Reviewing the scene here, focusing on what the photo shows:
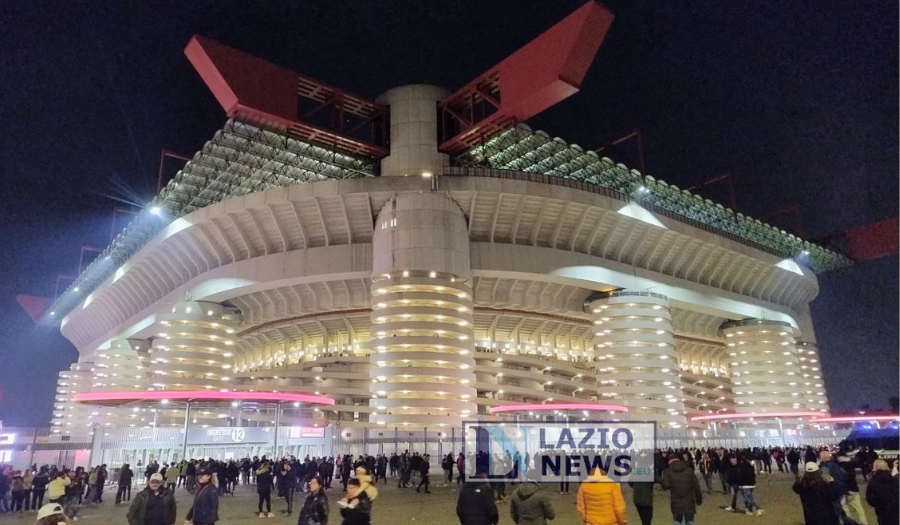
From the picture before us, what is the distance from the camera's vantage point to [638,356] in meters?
50.4

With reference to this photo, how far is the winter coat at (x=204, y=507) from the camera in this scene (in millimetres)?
9469

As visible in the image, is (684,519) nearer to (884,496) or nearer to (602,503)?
(884,496)

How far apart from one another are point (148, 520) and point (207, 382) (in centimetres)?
4553

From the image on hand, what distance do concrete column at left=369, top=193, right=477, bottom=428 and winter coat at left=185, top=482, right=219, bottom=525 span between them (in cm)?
3071

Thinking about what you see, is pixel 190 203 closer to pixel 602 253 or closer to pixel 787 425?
pixel 602 253

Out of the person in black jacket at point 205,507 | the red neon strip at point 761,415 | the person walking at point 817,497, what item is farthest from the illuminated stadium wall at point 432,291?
the person walking at point 817,497

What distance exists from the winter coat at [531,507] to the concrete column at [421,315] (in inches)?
1301

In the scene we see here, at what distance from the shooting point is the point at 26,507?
20.9 m

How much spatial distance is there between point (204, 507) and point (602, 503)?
6.10m

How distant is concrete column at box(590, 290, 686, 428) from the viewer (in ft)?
162

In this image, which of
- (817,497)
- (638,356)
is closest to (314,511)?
(817,497)

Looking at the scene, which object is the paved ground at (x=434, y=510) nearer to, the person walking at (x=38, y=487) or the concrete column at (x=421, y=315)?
the person walking at (x=38, y=487)

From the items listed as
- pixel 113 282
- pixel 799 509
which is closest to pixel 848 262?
pixel 799 509

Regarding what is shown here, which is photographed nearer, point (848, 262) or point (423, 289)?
point (423, 289)
